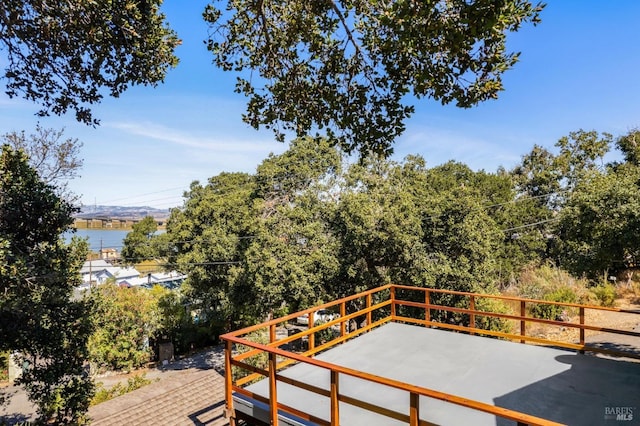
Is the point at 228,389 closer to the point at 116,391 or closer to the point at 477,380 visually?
the point at 477,380

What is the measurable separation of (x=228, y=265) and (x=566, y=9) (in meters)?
12.5

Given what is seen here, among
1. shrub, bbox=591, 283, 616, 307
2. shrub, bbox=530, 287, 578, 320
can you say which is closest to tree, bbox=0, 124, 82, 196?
shrub, bbox=530, 287, 578, 320

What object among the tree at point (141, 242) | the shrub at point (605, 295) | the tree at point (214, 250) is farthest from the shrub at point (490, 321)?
the tree at point (141, 242)

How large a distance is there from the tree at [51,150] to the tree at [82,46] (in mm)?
3772

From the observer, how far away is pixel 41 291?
590cm

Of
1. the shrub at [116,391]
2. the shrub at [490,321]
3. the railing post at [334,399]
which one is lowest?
the shrub at [116,391]

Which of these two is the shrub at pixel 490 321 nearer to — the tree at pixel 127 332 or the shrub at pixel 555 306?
the shrub at pixel 555 306

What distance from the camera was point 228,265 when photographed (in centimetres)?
1423

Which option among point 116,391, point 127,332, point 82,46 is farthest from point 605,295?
point 127,332

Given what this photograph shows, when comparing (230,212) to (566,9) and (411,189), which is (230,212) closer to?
(411,189)

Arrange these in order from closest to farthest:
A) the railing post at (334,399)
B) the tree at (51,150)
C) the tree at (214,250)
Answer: the railing post at (334,399) → the tree at (51,150) → the tree at (214,250)

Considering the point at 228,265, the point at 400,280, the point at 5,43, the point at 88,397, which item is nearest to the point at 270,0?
the point at 5,43

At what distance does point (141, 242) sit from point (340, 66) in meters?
33.2

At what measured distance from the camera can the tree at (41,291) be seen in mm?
5684
